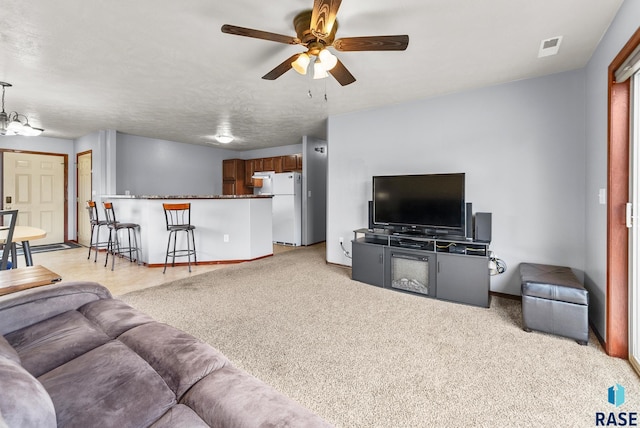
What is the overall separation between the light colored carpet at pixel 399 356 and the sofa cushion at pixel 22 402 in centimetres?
121

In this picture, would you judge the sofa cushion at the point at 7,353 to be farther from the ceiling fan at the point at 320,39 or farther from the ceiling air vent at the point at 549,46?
the ceiling air vent at the point at 549,46

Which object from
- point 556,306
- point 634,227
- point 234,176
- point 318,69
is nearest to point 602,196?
point 634,227

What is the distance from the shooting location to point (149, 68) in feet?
9.57

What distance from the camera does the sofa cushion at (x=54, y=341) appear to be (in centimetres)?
111

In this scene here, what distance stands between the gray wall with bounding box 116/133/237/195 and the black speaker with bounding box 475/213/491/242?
622cm

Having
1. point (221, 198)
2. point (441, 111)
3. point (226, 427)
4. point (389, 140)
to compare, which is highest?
point (441, 111)

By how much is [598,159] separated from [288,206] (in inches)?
198

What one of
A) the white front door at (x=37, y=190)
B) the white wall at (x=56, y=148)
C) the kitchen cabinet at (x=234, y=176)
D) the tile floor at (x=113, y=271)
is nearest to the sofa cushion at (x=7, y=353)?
the tile floor at (x=113, y=271)

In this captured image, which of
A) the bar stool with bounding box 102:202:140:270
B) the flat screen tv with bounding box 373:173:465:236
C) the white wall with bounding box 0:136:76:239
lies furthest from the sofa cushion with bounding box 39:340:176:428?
the white wall with bounding box 0:136:76:239

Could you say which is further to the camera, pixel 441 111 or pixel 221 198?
pixel 221 198

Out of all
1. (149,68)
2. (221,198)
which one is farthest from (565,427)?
(221,198)

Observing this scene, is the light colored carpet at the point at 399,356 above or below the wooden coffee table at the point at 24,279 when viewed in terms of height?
below

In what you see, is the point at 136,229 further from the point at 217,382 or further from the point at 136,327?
the point at 217,382

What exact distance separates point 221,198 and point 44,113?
278 cm
